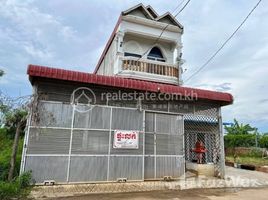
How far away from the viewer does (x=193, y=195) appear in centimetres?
658

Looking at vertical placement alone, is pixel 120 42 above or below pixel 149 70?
above

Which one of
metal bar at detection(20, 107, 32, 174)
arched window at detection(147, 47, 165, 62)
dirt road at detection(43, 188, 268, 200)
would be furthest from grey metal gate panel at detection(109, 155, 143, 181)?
arched window at detection(147, 47, 165, 62)

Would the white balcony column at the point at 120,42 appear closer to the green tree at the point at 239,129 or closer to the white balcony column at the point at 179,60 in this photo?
the white balcony column at the point at 179,60

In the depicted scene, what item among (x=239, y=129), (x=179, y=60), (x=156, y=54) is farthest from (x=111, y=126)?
(x=239, y=129)

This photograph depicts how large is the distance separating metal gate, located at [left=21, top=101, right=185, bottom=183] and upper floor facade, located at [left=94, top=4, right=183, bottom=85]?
12.9 ft

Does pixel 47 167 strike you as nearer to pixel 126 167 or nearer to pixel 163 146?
pixel 126 167

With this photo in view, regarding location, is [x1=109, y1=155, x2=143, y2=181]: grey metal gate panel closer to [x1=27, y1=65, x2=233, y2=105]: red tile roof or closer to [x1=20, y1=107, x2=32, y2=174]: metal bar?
[x1=27, y1=65, x2=233, y2=105]: red tile roof

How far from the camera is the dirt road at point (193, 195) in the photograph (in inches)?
241

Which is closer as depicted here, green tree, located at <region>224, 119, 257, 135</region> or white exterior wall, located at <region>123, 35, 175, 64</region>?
white exterior wall, located at <region>123, 35, 175, 64</region>

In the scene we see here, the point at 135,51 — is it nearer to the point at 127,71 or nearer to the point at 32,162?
the point at 127,71

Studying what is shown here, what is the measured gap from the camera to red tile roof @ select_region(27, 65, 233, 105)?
658cm

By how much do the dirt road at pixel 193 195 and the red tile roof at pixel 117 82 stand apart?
3.35 metres

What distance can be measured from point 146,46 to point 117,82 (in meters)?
6.39

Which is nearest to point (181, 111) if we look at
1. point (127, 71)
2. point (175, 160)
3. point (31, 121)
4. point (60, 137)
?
point (175, 160)
